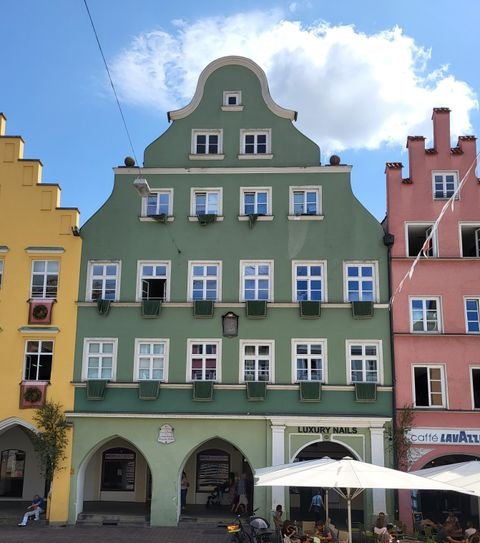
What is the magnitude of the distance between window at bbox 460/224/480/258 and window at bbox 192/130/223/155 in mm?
9717

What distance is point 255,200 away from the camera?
26141 mm

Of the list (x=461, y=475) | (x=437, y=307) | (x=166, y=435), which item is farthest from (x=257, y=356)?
(x=461, y=475)

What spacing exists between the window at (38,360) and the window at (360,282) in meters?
11.0

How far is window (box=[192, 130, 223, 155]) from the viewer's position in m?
26.7

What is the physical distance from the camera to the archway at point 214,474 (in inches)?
1072

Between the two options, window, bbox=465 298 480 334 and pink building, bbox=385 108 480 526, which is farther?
window, bbox=465 298 480 334

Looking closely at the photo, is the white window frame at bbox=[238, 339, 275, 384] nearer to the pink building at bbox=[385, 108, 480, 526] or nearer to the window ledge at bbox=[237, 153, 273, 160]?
the pink building at bbox=[385, 108, 480, 526]

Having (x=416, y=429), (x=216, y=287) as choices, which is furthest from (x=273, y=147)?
(x=416, y=429)

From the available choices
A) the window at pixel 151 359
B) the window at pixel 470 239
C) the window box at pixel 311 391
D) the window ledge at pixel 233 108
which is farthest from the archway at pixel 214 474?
the window ledge at pixel 233 108

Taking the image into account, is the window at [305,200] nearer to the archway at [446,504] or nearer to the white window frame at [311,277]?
the white window frame at [311,277]

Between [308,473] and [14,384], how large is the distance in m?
13.1

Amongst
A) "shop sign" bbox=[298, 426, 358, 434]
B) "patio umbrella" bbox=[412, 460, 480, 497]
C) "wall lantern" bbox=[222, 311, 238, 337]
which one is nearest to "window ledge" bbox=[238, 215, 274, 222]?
"wall lantern" bbox=[222, 311, 238, 337]

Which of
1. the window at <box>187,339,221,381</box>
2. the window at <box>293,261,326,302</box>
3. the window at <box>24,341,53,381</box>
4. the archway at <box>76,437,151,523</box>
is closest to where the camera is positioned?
the window at <box>187,339,221,381</box>

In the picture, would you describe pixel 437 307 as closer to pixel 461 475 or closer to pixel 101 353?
pixel 461 475
